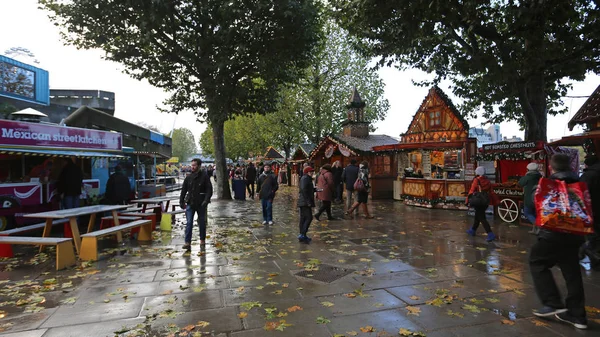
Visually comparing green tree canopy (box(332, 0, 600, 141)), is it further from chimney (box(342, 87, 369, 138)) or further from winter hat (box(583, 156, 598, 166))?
chimney (box(342, 87, 369, 138))

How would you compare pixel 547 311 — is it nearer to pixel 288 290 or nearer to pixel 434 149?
pixel 288 290

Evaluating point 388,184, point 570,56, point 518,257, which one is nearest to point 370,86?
point 388,184

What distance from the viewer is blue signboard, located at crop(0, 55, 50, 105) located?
A: 1782cm

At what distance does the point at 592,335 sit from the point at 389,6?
8478mm

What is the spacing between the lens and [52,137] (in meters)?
10.5

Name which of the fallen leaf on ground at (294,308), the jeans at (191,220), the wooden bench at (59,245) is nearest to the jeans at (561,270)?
the fallen leaf on ground at (294,308)

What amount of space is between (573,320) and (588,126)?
11.8m

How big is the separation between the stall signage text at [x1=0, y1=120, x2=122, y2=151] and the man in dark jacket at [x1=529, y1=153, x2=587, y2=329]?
11213mm

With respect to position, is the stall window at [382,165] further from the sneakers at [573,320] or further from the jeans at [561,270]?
the sneakers at [573,320]

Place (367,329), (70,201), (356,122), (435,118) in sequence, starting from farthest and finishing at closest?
(356,122) → (435,118) → (70,201) → (367,329)

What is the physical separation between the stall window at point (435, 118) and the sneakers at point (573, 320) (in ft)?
40.1

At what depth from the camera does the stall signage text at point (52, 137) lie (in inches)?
357

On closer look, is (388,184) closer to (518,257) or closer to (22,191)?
(518,257)

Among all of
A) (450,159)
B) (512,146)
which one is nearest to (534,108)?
(512,146)
